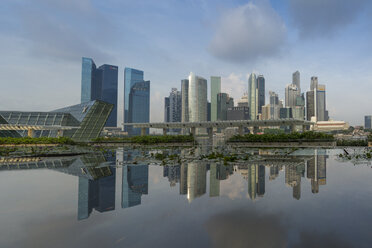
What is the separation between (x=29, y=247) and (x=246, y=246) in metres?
6.67

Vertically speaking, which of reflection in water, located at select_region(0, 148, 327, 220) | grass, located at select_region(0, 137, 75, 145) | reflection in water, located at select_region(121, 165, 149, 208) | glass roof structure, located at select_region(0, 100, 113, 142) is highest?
glass roof structure, located at select_region(0, 100, 113, 142)

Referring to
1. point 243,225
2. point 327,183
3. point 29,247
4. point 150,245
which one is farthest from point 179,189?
point 327,183

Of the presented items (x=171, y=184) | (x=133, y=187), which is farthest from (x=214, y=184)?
(x=133, y=187)

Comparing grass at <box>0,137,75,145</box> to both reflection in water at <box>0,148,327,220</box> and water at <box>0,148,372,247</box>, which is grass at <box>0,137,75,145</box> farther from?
water at <box>0,148,372,247</box>

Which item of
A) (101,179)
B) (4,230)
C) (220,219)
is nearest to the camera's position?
(4,230)

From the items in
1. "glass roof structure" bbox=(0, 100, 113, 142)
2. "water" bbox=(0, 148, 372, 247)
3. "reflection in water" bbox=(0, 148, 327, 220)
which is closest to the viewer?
"water" bbox=(0, 148, 372, 247)

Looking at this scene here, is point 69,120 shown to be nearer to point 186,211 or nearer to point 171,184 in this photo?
point 171,184

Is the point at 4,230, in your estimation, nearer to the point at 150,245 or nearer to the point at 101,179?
the point at 150,245

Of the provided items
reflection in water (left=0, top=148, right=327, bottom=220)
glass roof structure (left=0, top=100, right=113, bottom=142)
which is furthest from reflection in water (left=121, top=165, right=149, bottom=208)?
glass roof structure (left=0, top=100, right=113, bottom=142)

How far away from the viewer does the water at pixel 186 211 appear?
711 cm

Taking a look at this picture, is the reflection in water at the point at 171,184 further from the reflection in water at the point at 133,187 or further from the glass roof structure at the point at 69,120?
the glass roof structure at the point at 69,120

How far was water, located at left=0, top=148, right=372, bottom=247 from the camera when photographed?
7113 mm

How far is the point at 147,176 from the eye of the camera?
18031 millimetres

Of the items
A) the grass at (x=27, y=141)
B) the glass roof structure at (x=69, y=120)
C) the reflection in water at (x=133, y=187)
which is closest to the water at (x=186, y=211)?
the reflection in water at (x=133, y=187)
